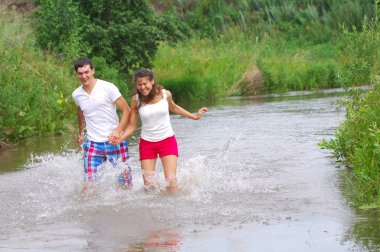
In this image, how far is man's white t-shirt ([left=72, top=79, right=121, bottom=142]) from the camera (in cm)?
1112

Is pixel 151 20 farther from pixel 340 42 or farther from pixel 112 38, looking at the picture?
pixel 340 42

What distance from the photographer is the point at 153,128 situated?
11.2 m

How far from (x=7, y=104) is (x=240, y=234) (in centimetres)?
939

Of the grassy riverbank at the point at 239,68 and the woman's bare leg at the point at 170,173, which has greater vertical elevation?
the woman's bare leg at the point at 170,173

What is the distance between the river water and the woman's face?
3.27 ft

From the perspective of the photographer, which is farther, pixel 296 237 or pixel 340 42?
pixel 340 42

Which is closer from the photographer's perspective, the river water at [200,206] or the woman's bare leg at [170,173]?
the river water at [200,206]

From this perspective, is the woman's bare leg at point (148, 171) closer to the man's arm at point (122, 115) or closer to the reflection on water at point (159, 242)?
the man's arm at point (122, 115)

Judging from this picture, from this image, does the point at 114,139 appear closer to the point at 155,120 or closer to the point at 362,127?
the point at 155,120

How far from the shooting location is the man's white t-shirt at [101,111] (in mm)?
11117

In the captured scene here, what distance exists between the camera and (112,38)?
28.2 m

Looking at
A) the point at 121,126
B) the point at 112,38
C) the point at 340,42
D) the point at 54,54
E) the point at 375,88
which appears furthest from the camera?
the point at 340,42

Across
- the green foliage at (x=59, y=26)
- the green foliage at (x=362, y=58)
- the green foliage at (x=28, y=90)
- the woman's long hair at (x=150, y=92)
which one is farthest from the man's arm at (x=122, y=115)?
the green foliage at (x=59, y=26)

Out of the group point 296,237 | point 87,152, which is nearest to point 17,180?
point 87,152
